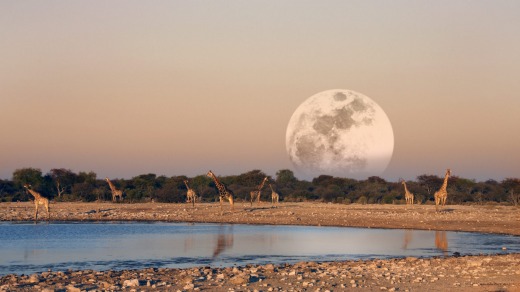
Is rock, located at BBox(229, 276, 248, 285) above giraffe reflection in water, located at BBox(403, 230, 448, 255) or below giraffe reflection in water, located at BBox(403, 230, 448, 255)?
below

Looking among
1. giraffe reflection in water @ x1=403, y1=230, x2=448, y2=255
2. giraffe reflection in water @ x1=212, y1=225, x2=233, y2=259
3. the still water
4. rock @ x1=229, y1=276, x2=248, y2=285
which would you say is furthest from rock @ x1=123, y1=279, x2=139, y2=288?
giraffe reflection in water @ x1=403, y1=230, x2=448, y2=255

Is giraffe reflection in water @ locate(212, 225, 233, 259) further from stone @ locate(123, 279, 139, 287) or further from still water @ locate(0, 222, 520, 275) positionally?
stone @ locate(123, 279, 139, 287)

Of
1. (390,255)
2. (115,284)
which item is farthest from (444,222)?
(115,284)

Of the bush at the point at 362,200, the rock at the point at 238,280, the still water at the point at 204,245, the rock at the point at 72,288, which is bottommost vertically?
the rock at the point at 72,288

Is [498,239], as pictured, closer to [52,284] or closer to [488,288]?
[488,288]

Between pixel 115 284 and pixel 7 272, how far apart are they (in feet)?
18.9

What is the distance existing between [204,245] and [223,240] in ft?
8.42

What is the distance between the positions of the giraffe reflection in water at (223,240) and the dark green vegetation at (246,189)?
3068cm

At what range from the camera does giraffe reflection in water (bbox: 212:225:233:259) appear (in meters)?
29.8

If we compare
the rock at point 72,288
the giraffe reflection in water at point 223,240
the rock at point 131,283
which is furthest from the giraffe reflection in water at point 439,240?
the rock at point 72,288

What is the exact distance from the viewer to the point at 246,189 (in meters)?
76.9

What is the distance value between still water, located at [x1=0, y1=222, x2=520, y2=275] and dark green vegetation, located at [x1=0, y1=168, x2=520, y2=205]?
29.7 meters

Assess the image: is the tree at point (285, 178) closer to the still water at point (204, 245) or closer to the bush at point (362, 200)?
the bush at point (362, 200)

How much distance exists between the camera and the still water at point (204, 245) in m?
26.1
